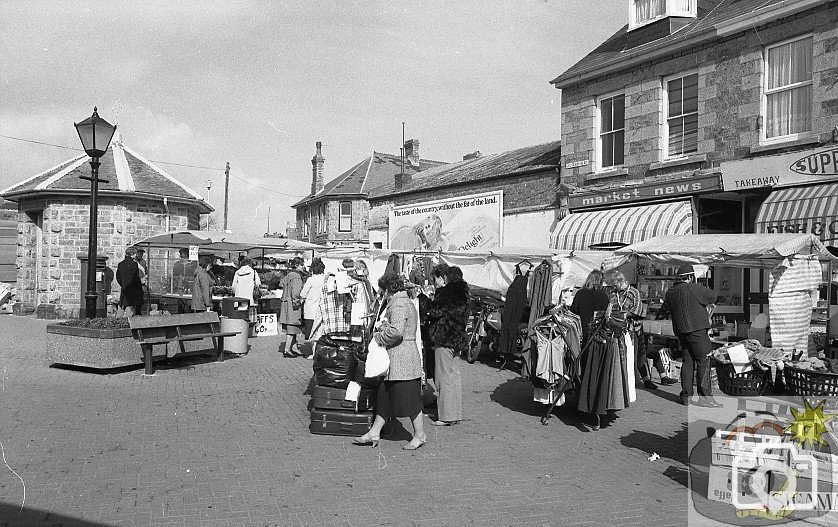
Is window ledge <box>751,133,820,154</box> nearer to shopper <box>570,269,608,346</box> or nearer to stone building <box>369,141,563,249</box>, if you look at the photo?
stone building <box>369,141,563,249</box>

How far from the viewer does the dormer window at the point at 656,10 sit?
15.0m

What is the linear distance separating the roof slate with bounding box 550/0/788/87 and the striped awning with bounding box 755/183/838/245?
359cm

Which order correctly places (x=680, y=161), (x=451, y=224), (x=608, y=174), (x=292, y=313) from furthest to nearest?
(x=451, y=224)
(x=608, y=174)
(x=680, y=161)
(x=292, y=313)

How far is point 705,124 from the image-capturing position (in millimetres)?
13742

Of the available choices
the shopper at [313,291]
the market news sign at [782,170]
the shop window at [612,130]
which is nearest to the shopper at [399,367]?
the shopper at [313,291]

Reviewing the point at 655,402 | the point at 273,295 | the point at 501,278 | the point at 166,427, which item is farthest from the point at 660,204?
the point at 166,427

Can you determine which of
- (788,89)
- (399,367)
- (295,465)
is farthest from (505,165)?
(295,465)

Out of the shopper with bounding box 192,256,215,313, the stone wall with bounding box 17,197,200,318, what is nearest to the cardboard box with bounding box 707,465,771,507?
the shopper with bounding box 192,256,215,313

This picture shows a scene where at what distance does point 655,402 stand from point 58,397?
7.98 m

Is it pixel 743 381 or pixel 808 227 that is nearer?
pixel 743 381

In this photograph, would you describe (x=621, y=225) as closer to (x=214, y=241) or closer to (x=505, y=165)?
(x=505, y=165)

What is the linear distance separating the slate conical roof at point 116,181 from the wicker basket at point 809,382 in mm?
19748

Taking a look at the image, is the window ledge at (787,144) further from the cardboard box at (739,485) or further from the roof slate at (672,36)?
the cardboard box at (739,485)

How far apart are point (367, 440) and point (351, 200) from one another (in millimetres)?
40696
